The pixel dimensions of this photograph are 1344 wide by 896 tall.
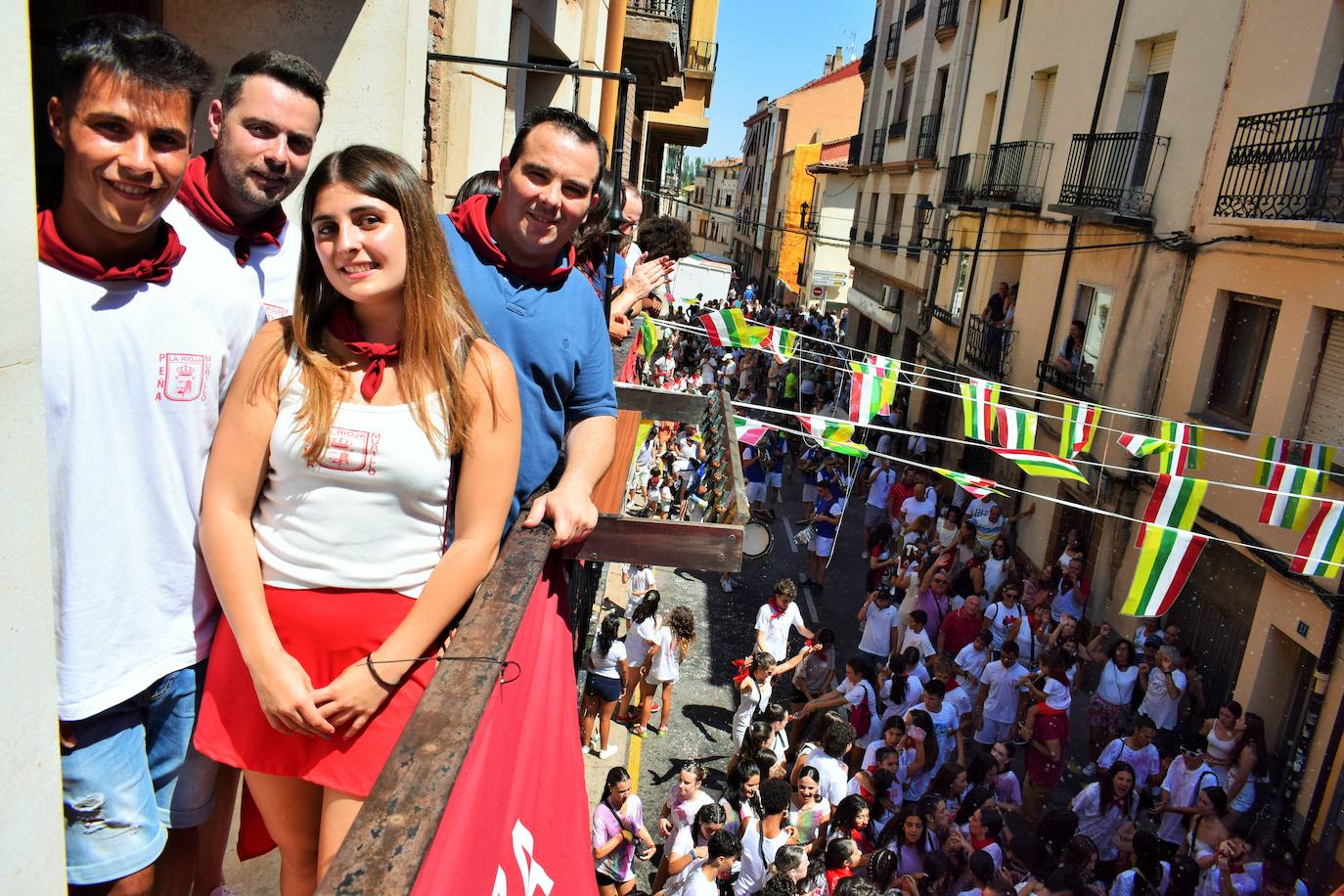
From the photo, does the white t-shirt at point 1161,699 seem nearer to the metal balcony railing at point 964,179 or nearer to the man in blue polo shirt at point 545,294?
the man in blue polo shirt at point 545,294

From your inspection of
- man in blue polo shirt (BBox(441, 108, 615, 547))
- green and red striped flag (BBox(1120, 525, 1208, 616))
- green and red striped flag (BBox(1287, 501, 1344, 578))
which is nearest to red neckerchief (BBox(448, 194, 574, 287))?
man in blue polo shirt (BBox(441, 108, 615, 547))

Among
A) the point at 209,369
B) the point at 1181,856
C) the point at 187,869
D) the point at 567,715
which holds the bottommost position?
the point at 1181,856

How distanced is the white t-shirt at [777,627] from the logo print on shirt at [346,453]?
810cm

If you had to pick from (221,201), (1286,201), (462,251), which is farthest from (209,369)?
(1286,201)

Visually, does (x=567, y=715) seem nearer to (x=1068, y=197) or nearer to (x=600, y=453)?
(x=600, y=453)

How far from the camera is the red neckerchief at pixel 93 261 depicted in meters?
1.90

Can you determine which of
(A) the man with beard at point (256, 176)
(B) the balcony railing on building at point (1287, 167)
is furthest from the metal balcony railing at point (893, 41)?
(A) the man with beard at point (256, 176)

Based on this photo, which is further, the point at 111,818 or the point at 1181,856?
the point at 1181,856

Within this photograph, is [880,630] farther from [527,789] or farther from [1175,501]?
[527,789]

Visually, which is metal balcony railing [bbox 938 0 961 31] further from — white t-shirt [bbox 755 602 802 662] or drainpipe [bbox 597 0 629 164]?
white t-shirt [bbox 755 602 802 662]

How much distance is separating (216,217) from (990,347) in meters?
17.5

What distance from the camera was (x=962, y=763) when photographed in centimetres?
871

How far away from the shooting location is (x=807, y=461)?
17.1 m

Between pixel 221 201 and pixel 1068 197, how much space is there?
15259 mm
